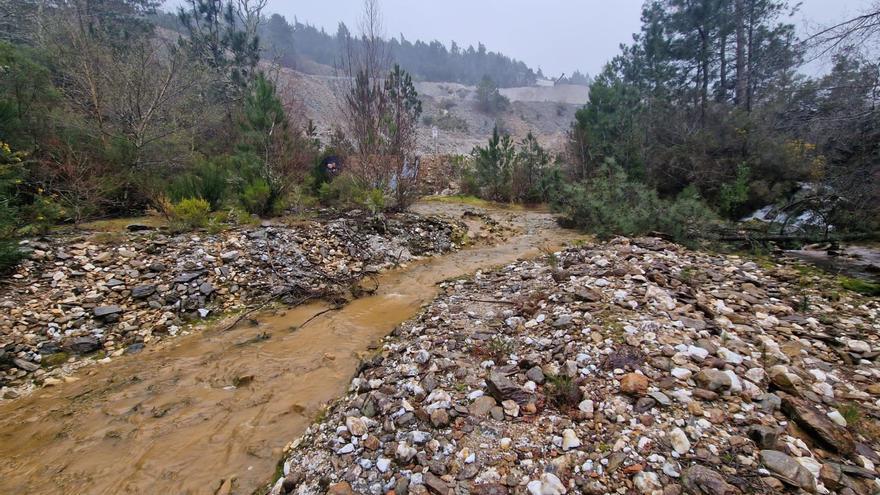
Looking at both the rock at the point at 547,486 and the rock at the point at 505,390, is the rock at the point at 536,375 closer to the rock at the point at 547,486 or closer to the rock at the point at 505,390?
the rock at the point at 505,390

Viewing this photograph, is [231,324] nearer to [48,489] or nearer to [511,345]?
[48,489]

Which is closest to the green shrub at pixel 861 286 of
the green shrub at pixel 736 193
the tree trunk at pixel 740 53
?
the green shrub at pixel 736 193

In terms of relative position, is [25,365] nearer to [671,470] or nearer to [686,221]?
[671,470]

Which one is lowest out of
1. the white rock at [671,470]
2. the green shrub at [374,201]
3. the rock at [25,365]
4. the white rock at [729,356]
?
the rock at [25,365]

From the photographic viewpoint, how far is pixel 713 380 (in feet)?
7.02

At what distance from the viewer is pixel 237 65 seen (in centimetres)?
1764

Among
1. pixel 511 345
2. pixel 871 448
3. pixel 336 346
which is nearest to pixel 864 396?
pixel 871 448

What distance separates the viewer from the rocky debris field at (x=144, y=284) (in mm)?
3746

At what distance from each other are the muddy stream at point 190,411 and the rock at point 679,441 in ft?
7.86

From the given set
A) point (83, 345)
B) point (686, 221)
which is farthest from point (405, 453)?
point (686, 221)

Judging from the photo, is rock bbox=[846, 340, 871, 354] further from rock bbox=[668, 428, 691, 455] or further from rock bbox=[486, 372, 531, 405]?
rock bbox=[486, 372, 531, 405]

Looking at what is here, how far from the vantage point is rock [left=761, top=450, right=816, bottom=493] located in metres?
1.53

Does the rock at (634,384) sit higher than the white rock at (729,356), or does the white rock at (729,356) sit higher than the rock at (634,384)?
the white rock at (729,356)

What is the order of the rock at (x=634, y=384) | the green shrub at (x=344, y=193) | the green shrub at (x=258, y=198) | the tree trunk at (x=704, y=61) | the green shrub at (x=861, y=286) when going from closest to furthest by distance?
the rock at (x=634, y=384) < the green shrub at (x=861, y=286) < the green shrub at (x=258, y=198) < the green shrub at (x=344, y=193) < the tree trunk at (x=704, y=61)
